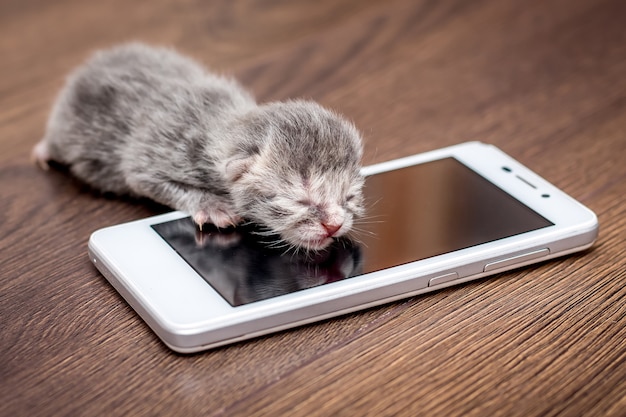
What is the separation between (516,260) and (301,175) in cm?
22

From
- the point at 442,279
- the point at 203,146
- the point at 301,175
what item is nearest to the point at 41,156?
the point at 203,146

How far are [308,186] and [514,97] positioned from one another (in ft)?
1.44

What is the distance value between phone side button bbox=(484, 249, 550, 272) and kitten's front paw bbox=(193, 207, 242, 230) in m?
0.25

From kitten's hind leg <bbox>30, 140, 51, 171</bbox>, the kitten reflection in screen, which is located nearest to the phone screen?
the kitten reflection in screen

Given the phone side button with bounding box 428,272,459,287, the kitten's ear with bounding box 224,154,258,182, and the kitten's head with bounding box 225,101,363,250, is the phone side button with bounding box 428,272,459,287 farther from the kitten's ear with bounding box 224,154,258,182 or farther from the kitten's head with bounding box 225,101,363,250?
the kitten's ear with bounding box 224,154,258,182

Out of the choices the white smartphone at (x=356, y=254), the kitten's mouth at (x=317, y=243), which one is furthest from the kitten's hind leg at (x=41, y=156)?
the kitten's mouth at (x=317, y=243)

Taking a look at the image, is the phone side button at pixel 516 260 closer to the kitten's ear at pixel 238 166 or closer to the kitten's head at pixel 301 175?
the kitten's head at pixel 301 175

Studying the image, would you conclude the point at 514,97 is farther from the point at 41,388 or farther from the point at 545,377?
the point at 41,388

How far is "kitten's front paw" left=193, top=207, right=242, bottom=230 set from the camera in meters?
0.88

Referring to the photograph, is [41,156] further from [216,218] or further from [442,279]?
[442,279]

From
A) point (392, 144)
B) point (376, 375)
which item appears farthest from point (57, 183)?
point (376, 375)

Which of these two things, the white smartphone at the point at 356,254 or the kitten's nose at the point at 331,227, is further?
the kitten's nose at the point at 331,227

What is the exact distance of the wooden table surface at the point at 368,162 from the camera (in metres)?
0.68

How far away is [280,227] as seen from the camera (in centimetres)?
88
